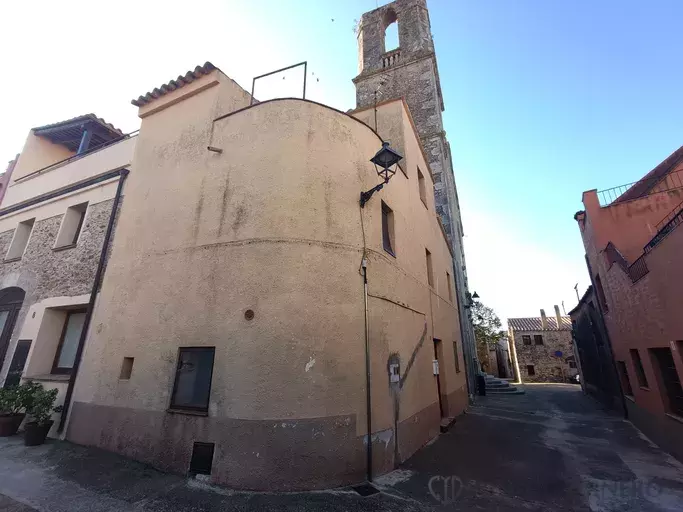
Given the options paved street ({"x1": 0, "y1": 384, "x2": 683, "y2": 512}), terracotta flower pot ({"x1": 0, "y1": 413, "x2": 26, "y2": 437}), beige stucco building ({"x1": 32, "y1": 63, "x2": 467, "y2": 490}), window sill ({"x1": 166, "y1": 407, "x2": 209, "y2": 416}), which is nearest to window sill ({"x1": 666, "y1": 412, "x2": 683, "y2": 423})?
paved street ({"x1": 0, "y1": 384, "x2": 683, "y2": 512})

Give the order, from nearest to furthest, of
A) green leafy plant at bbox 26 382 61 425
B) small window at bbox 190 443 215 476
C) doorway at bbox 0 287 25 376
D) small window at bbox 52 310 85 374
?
1. small window at bbox 190 443 215 476
2. green leafy plant at bbox 26 382 61 425
3. small window at bbox 52 310 85 374
4. doorway at bbox 0 287 25 376

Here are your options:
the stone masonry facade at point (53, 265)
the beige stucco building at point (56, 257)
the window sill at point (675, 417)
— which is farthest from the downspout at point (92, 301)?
the window sill at point (675, 417)

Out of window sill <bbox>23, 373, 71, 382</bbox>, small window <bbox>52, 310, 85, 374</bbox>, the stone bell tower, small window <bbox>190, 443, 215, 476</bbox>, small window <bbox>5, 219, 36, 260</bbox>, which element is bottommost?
small window <bbox>190, 443, 215, 476</bbox>

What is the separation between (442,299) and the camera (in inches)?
429

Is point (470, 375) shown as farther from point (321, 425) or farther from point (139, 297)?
point (139, 297)

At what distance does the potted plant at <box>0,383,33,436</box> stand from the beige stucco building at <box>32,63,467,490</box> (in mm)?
1089

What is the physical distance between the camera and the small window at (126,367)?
574cm

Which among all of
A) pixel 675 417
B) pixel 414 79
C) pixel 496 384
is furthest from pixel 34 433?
pixel 414 79

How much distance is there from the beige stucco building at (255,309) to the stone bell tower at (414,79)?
459 inches

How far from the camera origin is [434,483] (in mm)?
4832

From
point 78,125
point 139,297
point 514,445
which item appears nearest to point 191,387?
point 139,297

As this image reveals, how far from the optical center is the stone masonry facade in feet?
25.5

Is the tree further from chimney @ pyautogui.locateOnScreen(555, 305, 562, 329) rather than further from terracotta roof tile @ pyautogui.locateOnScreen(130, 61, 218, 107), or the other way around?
terracotta roof tile @ pyautogui.locateOnScreen(130, 61, 218, 107)

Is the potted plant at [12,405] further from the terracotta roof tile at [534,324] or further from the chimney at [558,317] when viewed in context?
the chimney at [558,317]
